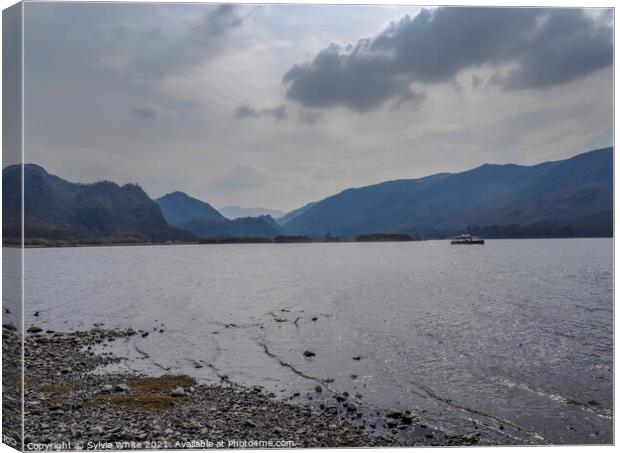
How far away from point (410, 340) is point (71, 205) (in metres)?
15.0

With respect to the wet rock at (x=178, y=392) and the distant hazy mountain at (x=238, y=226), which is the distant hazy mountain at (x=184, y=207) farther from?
the wet rock at (x=178, y=392)

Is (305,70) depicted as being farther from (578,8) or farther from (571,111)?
(571,111)

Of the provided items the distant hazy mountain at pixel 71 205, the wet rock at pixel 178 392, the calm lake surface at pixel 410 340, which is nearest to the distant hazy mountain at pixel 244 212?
the distant hazy mountain at pixel 71 205

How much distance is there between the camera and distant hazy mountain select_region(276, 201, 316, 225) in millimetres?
13095

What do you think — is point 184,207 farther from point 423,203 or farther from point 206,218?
point 423,203

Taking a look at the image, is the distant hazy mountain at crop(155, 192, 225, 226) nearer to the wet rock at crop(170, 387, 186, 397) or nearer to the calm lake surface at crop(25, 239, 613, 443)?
the calm lake surface at crop(25, 239, 613, 443)

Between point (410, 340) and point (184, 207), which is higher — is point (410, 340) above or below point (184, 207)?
below

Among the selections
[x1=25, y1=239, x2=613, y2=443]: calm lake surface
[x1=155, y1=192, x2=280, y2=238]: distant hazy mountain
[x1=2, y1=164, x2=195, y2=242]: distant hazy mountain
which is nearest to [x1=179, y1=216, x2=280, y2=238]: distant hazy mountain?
[x1=155, y1=192, x2=280, y2=238]: distant hazy mountain

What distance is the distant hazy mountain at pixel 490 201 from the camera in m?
10.9

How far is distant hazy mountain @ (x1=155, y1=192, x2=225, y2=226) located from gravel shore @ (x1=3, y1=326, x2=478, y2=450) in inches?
202

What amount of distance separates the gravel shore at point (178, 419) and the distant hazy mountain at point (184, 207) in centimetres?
514

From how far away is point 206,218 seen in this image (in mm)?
15820

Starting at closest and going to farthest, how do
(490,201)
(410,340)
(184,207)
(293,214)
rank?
(293,214) < (184,207) < (410,340) < (490,201)

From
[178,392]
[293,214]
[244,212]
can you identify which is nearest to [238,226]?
[244,212]
